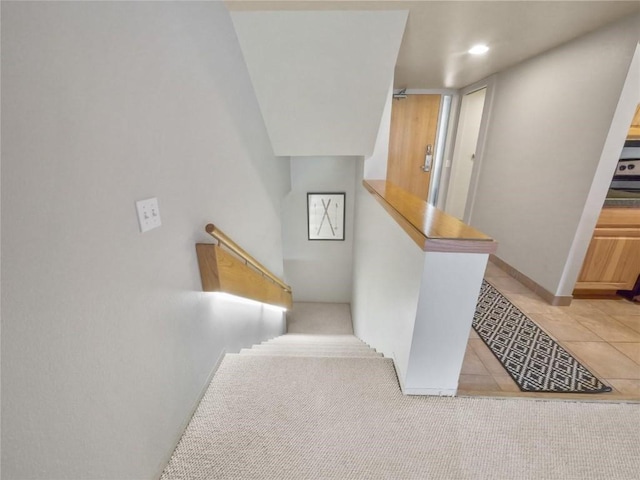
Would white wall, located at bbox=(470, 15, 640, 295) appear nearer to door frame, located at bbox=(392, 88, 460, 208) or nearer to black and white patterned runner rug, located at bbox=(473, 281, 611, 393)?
black and white patterned runner rug, located at bbox=(473, 281, 611, 393)

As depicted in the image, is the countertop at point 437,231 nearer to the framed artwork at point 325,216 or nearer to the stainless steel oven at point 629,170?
the stainless steel oven at point 629,170

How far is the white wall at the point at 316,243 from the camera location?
385 cm

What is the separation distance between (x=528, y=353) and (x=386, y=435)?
118 centimetres

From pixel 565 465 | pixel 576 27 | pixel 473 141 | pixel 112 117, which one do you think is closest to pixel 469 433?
pixel 565 465

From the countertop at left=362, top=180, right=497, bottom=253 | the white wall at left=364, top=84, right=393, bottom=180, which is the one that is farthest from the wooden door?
the countertop at left=362, top=180, right=497, bottom=253

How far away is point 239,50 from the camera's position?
165cm

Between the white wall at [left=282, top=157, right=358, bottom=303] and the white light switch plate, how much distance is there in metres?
3.08

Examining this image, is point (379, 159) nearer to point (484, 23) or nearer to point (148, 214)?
point (484, 23)

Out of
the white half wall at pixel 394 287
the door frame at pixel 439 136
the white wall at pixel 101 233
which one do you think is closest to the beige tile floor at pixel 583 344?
the white half wall at pixel 394 287

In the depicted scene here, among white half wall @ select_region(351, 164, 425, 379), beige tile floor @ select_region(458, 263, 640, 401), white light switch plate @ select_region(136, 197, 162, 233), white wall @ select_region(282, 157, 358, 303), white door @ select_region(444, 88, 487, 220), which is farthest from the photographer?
white wall @ select_region(282, 157, 358, 303)

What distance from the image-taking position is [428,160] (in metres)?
4.11

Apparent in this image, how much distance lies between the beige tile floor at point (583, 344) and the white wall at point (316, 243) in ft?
7.71

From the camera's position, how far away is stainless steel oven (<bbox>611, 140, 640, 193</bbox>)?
7.03ft

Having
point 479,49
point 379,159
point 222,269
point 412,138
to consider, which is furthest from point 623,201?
point 222,269
